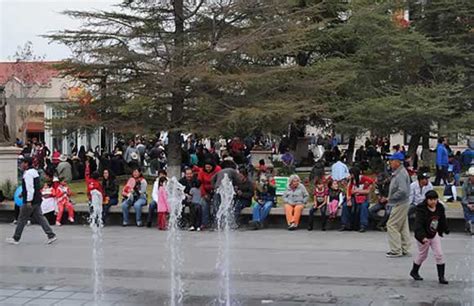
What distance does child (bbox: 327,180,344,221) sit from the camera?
51.8ft

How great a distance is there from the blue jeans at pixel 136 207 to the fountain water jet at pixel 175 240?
3.29 ft

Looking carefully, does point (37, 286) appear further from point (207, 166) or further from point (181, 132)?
point (181, 132)

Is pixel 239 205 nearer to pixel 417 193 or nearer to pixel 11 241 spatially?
pixel 417 193

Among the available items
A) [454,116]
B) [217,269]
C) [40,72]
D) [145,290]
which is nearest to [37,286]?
[145,290]

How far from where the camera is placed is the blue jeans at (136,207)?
1722cm

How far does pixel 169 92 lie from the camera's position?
83.7 feet

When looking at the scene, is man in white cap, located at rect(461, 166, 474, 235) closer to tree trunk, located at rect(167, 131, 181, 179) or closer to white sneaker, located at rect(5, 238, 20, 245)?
white sneaker, located at rect(5, 238, 20, 245)

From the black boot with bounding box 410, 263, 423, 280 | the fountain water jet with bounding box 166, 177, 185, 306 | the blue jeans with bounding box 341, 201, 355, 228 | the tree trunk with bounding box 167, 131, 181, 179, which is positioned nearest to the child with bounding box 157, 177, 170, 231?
the fountain water jet with bounding box 166, 177, 185, 306

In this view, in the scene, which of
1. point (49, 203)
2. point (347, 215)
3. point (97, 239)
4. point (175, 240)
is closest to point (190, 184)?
point (175, 240)

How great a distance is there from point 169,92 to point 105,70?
8.94 feet

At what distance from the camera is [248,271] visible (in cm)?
1089

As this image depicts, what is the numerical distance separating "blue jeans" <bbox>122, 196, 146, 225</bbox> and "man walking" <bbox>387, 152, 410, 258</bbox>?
23.5ft

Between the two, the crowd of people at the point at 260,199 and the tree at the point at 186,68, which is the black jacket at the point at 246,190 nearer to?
the crowd of people at the point at 260,199

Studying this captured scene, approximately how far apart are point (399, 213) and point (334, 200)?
3.86m
